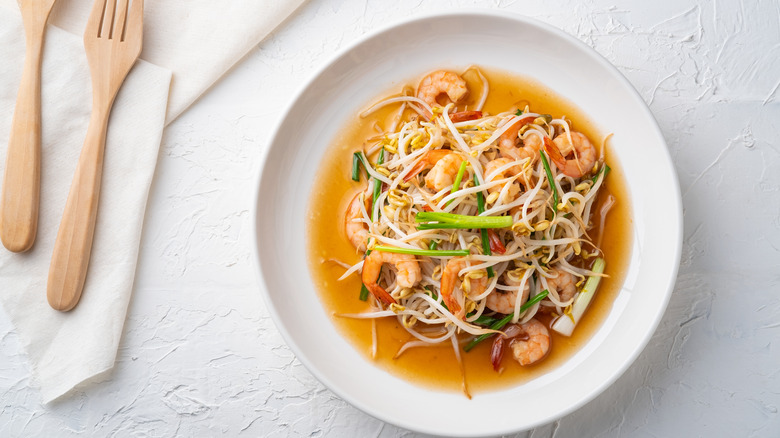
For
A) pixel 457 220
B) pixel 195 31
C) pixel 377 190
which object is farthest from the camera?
pixel 195 31

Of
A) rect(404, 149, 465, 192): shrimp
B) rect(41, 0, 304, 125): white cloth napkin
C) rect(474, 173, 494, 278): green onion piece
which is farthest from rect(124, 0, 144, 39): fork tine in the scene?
rect(474, 173, 494, 278): green onion piece

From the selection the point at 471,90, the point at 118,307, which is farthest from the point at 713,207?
the point at 118,307

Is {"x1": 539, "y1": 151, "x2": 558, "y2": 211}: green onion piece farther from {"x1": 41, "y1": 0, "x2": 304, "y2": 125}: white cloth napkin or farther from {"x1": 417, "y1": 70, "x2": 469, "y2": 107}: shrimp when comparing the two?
{"x1": 41, "y1": 0, "x2": 304, "y2": 125}: white cloth napkin

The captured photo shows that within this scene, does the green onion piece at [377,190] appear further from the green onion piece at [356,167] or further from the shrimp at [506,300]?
the shrimp at [506,300]

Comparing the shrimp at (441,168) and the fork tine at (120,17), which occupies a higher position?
the fork tine at (120,17)

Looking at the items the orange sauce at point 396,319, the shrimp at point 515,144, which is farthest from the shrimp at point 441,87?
the shrimp at point 515,144

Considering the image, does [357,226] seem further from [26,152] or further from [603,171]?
[26,152]

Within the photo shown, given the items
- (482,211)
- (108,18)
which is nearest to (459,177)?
(482,211)
